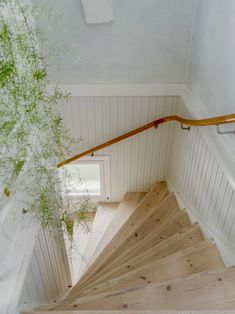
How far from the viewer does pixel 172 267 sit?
6.90ft

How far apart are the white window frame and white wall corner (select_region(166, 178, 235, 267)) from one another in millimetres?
988

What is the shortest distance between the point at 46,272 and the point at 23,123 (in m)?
1.26

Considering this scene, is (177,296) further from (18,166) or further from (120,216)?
(120,216)

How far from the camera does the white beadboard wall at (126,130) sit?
3.14 meters

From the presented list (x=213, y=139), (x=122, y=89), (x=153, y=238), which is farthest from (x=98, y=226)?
(x=213, y=139)

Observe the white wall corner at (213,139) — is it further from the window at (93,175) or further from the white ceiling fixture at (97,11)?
the window at (93,175)

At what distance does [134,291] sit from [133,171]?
2.39m

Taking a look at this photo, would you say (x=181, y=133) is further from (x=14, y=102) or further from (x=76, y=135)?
(x=14, y=102)

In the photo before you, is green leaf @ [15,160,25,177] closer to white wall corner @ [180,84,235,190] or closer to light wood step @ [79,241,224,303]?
light wood step @ [79,241,224,303]

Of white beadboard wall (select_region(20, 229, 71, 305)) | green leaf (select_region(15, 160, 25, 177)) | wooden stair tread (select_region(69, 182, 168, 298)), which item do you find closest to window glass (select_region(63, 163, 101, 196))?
wooden stair tread (select_region(69, 182, 168, 298))

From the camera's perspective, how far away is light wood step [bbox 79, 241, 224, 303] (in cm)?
194

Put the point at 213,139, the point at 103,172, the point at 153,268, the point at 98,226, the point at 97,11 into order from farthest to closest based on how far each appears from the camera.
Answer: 1. the point at 98,226
2. the point at 103,172
3. the point at 97,11
4. the point at 213,139
5. the point at 153,268

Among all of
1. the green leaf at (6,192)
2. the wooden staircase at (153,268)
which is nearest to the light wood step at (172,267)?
the wooden staircase at (153,268)

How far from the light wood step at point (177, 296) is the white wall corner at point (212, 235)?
57cm
